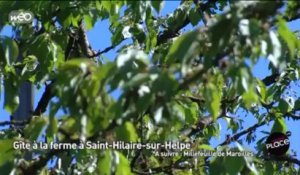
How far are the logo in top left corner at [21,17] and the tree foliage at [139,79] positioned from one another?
0.12ft

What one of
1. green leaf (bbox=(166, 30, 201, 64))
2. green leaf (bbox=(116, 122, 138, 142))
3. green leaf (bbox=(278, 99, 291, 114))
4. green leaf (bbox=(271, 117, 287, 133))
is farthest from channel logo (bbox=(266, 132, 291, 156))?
green leaf (bbox=(166, 30, 201, 64))

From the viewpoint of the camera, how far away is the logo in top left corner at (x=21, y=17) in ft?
14.3

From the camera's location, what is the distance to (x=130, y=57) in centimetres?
281

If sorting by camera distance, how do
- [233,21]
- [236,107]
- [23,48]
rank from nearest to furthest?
1. [233,21]
2. [23,48]
3. [236,107]

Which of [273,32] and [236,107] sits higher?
[236,107]

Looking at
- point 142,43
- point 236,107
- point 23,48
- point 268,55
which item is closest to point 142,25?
point 142,43

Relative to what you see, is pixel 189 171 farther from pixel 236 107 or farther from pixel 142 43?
pixel 142 43

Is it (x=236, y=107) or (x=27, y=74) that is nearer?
Result: (x=27, y=74)

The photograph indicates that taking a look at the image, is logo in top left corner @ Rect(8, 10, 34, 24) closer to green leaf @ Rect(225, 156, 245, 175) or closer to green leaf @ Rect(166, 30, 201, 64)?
green leaf @ Rect(225, 156, 245, 175)

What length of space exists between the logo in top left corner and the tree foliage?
37 mm

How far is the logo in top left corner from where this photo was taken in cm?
435

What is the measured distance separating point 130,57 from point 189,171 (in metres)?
1.63

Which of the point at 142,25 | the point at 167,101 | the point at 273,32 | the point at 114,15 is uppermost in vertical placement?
the point at 142,25

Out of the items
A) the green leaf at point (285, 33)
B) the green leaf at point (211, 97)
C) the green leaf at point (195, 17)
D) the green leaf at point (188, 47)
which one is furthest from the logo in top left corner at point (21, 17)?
the green leaf at point (285, 33)
